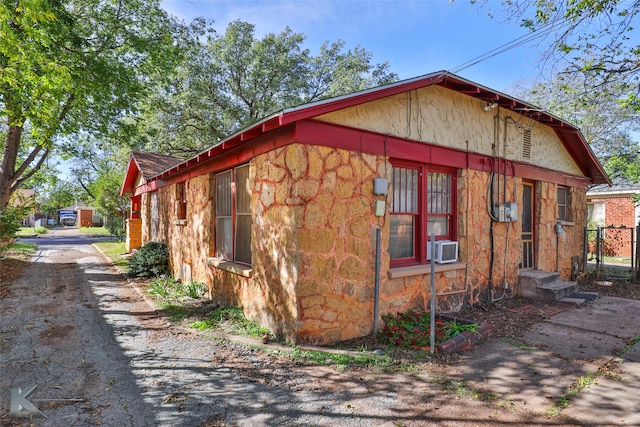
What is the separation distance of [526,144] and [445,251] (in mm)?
3858

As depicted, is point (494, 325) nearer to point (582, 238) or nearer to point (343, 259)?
point (343, 259)

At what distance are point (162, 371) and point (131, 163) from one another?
41.5 feet

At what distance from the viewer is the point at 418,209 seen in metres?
6.06

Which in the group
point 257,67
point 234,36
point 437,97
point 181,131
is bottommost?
point 437,97

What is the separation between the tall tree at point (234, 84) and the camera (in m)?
19.1

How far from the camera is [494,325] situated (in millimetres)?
5789

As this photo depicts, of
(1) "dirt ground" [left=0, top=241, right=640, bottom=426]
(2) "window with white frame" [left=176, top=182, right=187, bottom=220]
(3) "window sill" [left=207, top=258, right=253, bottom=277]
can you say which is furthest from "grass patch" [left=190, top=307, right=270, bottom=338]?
(2) "window with white frame" [left=176, top=182, right=187, bottom=220]

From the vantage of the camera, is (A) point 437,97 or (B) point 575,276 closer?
(A) point 437,97

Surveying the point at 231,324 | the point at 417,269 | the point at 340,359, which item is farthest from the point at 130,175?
the point at 340,359

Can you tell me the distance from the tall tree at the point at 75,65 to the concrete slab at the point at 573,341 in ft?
32.5

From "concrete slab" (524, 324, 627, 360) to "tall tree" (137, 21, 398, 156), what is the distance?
1654cm

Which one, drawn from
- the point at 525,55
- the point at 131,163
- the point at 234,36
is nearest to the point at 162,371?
the point at 525,55

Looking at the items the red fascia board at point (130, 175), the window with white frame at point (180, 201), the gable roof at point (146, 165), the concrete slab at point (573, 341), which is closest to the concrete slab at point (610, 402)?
the concrete slab at point (573, 341)

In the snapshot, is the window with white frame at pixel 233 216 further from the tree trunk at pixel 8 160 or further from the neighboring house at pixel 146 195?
the tree trunk at pixel 8 160
